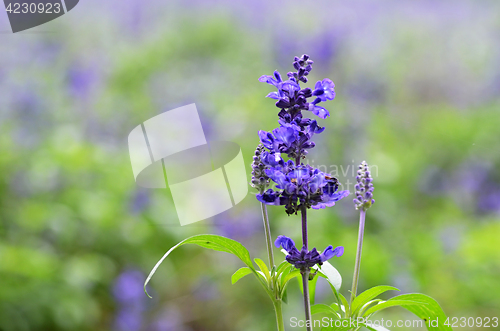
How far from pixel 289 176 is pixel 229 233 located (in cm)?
106

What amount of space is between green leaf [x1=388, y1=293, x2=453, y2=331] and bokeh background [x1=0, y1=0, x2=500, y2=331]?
2.40 feet

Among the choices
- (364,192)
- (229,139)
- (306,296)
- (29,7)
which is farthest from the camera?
(229,139)

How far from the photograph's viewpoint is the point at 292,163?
30cm

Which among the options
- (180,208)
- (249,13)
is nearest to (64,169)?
(180,208)

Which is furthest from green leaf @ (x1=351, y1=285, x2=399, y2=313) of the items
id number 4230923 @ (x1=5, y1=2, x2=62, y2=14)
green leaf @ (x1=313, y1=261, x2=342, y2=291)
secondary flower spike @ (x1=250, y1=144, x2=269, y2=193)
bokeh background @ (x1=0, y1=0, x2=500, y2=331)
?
id number 4230923 @ (x1=5, y1=2, x2=62, y2=14)

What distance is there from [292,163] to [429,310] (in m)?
0.20

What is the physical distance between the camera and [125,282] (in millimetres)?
1141

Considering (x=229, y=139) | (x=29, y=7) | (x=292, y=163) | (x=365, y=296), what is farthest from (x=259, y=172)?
(x=29, y=7)

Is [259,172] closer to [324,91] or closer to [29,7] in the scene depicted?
[324,91]

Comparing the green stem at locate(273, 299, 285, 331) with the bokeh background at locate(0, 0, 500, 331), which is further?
the bokeh background at locate(0, 0, 500, 331)

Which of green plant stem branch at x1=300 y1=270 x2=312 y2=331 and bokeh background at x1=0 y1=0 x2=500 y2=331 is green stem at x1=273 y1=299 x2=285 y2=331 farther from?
bokeh background at x1=0 y1=0 x2=500 y2=331

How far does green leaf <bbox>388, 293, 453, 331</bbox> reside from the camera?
34 cm

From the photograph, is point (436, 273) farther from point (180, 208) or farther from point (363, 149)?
point (180, 208)

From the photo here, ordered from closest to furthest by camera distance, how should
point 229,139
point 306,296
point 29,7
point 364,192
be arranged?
point 306,296 < point 364,192 < point 29,7 < point 229,139
